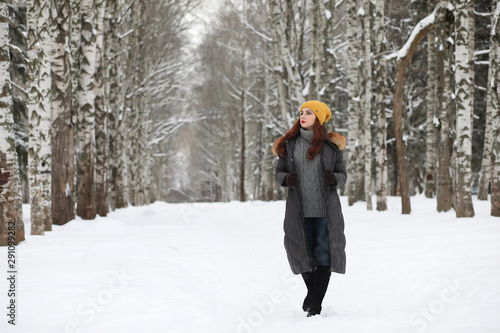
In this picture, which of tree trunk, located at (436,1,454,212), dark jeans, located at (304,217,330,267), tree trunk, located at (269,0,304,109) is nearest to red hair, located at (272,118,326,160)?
dark jeans, located at (304,217,330,267)

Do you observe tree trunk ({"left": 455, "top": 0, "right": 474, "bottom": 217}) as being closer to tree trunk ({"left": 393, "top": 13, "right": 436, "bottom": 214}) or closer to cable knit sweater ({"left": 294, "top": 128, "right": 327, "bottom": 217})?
tree trunk ({"left": 393, "top": 13, "right": 436, "bottom": 214})

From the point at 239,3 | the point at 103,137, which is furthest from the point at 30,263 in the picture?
the point at 239,3

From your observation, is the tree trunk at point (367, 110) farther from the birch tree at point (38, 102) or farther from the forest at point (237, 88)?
the birch tree at point (38, 102)

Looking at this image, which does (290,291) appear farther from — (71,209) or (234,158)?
(234,158)

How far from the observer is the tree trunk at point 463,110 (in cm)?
802

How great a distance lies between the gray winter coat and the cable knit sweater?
46 mm

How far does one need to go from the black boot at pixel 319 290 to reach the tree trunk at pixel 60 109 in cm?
652

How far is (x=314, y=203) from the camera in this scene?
3.98 meters

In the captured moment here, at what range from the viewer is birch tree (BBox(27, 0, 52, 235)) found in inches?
259

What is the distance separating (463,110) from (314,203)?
17.9 ft

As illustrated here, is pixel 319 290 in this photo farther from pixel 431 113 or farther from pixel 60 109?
pixel 431 113

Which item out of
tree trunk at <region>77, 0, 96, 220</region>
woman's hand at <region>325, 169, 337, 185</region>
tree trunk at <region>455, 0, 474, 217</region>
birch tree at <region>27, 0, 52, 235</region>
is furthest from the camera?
tree trunk at <region>77, 0, 96, 220</region>

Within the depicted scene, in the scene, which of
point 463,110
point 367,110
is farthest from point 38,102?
point 367,110

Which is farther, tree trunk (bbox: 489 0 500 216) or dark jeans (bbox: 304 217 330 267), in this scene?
tree trunk (bbox: 489 0 500 216)
